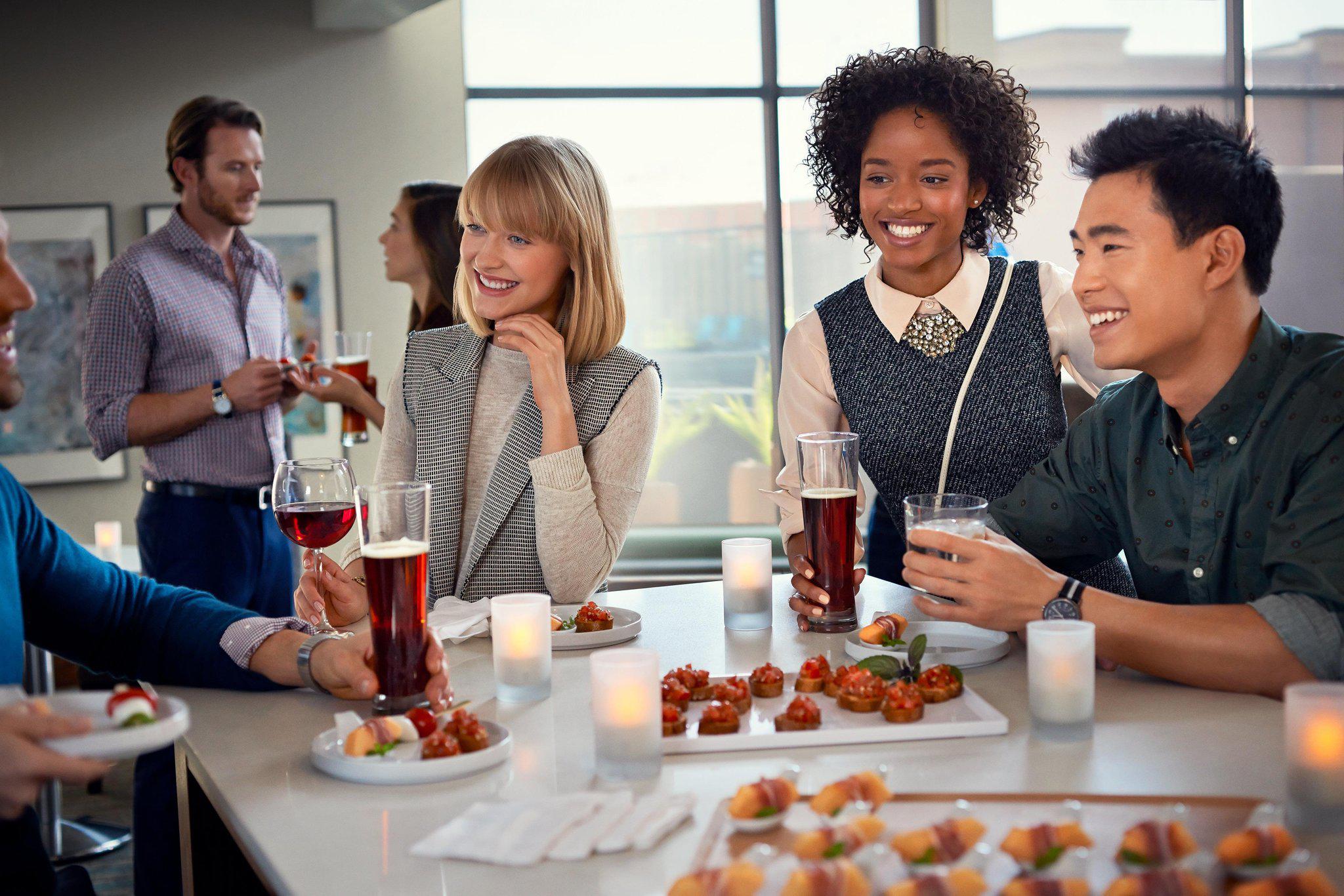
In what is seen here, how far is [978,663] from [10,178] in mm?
5191

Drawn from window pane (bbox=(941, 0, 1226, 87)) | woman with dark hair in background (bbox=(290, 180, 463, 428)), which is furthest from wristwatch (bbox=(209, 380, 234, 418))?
window pane (bbox=(941, 0, 1226, 87))

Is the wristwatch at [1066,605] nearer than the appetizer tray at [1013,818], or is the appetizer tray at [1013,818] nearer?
the appetizer tray at [1013,818]

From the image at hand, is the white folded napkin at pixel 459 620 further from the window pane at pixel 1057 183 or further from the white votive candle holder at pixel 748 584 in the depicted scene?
the window pane at pixel 1057 183

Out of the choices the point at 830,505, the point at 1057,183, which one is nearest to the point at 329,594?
the point at 830,505

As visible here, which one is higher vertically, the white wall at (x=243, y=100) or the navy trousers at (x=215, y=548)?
the white wall at (x=243, y=100)

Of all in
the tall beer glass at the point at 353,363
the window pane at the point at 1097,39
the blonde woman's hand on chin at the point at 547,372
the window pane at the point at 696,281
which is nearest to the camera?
the blonde woman's hand on chin at the point at 547,372

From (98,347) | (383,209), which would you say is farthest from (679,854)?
(383,209)

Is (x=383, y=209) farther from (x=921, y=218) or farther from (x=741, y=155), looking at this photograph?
(x=921, y=218)

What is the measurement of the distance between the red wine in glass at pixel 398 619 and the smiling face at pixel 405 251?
2341 mm

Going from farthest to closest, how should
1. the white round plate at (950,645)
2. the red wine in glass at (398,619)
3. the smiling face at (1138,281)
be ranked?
the smiling face at (1138,281) < the white round plate at (950,645) < the red wine in glass at (398,619)

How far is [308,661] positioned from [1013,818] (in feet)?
3.05

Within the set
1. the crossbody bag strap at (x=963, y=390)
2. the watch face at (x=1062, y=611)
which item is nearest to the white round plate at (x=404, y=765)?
the watch face at (x=1062, y=611)

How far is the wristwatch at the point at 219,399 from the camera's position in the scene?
3.71 meters

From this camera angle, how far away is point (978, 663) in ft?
5.58
